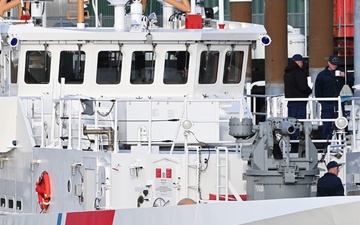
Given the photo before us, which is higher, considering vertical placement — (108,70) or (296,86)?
(108,70)

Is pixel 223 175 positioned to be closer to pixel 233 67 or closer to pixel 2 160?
pixel 233 67

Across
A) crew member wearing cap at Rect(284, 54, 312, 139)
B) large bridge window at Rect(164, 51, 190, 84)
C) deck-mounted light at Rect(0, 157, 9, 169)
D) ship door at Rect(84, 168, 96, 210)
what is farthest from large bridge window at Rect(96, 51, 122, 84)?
crew member wearing cap at Rect(284, 54, 312, 139)

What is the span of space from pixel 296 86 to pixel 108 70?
340 centimetres

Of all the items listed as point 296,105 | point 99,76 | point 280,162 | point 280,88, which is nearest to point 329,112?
point 296,105

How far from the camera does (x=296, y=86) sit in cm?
2086

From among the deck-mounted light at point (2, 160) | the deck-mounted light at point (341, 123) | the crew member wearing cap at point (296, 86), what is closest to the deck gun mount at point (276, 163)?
the deck-mounted light at point (341, 123)

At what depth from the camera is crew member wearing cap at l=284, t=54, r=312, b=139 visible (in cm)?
2072

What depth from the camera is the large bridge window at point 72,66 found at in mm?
19453

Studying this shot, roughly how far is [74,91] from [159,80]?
134cm

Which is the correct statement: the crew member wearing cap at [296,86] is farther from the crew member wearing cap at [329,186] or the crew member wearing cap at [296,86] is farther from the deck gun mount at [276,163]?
the crew member wearing cap at [329,186]

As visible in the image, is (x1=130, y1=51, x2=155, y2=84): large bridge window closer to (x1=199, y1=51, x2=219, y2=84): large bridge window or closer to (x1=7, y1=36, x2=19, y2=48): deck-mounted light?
(x1=199, y1=51, x2=219, y2=84): large bridge window

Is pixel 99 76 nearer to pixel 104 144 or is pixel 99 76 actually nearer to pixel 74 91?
pixel 74 91

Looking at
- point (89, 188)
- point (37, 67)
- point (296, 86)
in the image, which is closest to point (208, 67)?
point (296, 86)

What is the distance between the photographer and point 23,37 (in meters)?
19.5
